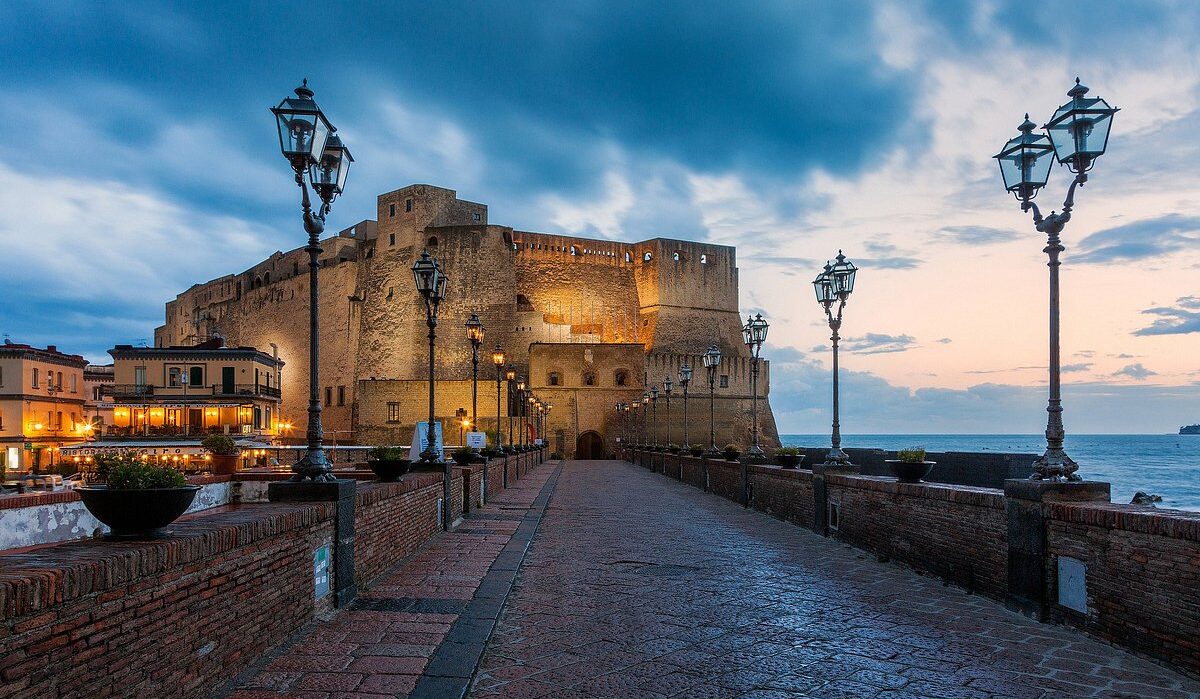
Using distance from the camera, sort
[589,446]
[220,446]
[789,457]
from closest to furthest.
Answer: [789,457], [220,446], [589,446]

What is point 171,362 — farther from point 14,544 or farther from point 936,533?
point 936,533

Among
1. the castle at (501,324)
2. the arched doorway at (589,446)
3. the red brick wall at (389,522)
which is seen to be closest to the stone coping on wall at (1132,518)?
the red brick wall at (389,522)

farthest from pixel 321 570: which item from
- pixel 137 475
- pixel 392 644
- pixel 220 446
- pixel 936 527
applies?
pixel 220 446

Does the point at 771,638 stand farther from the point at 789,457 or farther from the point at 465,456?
the point at 465,456

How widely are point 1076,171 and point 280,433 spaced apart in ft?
A: 203

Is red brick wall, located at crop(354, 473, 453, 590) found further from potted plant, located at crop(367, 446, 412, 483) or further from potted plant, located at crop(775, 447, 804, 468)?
potted plant, located at crop(775, 447, 804, 468)

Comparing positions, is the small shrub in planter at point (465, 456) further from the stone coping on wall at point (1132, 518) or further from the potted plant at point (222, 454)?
the stone coping on wall at point (1132, 518)

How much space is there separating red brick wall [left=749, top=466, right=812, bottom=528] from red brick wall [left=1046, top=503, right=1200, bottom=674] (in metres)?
6.60

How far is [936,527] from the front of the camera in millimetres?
8516

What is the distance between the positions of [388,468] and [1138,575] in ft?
24.4

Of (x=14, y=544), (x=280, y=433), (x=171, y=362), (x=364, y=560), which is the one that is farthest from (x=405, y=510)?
(x=280, y=433)

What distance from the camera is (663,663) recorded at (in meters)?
5.39

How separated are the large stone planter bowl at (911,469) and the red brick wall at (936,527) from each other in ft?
0.73

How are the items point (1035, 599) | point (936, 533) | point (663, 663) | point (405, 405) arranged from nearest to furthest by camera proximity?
1. point (663, 663)
2. point (1035, 599)
3. point (936, 533)
4. point (405, 405)
